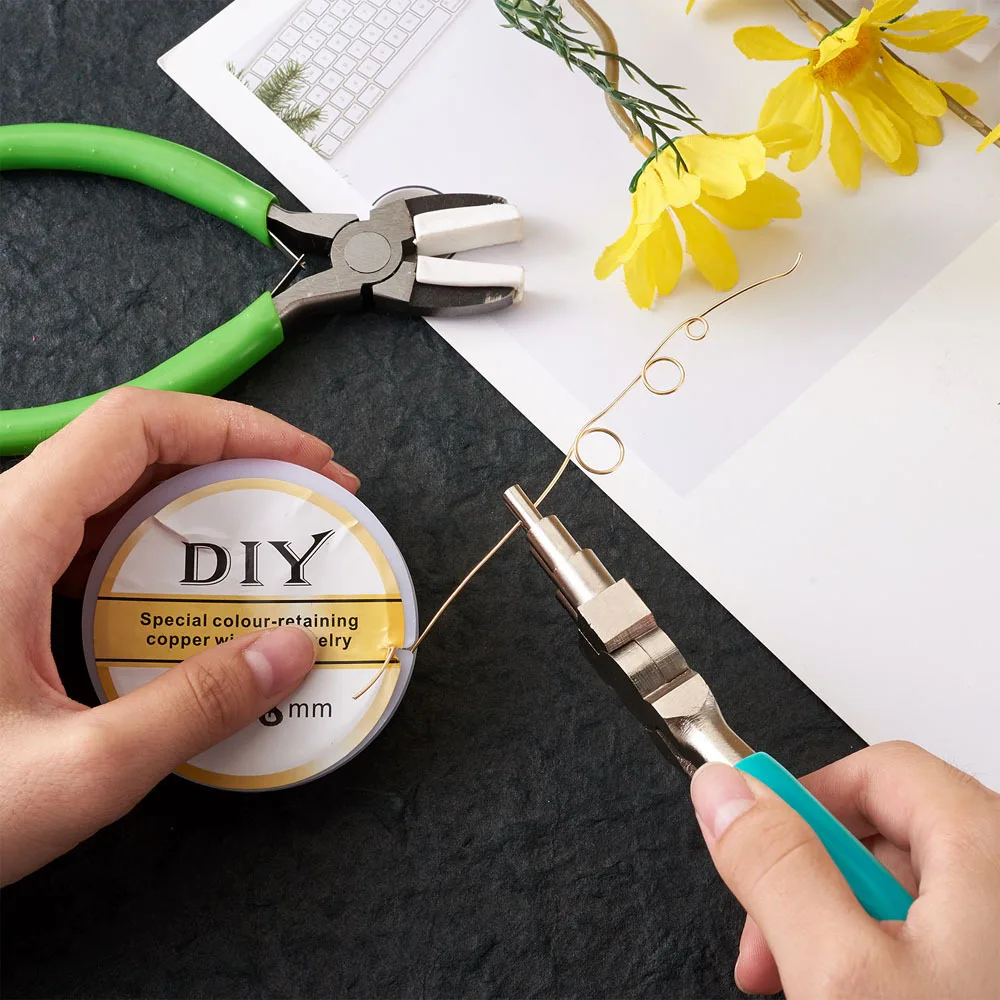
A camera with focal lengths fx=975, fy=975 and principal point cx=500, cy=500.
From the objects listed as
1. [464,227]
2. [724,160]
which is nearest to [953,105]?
[724,160]

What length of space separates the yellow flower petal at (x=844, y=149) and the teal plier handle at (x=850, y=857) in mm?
491

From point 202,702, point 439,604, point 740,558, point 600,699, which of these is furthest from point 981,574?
point 202,702

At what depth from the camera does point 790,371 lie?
2.46 ft

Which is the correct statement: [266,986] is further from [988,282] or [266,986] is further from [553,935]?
[988,282]

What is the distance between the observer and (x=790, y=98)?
73cm

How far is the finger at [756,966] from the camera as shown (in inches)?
23.9

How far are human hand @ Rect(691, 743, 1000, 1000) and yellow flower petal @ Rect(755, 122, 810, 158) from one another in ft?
1.38

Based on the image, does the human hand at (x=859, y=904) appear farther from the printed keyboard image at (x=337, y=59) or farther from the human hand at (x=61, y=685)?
the printed keyboard image at (x=337, y=59)

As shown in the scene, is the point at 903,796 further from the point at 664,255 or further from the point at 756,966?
the point at 664,255

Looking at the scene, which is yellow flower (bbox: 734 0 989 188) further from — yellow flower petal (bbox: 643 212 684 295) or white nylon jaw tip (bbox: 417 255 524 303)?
white nylon jaw tip (bbox: 417 255 524 303)

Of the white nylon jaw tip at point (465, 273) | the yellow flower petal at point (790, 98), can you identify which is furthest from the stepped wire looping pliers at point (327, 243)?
the yellow flower petal at point (790, 98)

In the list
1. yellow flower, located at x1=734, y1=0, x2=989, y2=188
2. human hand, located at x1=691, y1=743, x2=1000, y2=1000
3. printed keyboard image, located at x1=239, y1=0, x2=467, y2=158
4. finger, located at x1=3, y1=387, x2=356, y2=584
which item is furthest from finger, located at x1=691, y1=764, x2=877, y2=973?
printed keyboard image, located at x1=239, y1=0, x2=467, y2=158

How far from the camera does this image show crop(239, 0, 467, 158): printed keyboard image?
80 centimetres

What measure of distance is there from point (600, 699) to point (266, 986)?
0.31 metres
